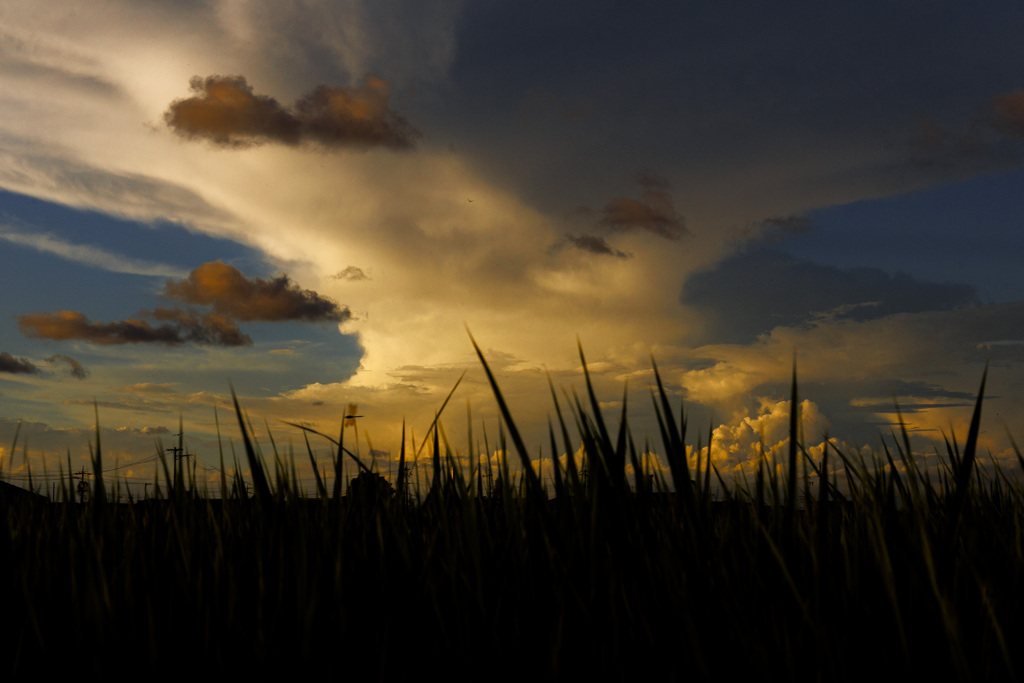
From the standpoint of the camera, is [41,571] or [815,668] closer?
[815,668]

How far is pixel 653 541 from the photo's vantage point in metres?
2.43

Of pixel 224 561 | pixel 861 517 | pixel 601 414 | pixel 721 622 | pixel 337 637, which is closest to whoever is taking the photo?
pixel 721 622

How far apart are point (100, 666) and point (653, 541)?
1790 mm

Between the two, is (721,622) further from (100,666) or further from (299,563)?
(100,666)

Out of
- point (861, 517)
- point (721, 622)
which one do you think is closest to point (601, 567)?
point (721, 622)

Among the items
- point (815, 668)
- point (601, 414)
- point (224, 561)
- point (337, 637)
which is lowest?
point (815, 668)

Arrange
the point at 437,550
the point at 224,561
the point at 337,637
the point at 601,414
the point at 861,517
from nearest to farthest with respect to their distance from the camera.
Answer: the point at 337,637, the point at 601,414, the point at 224,561, the point at 437,550, the point at 861,517

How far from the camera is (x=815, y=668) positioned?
7.05 ft

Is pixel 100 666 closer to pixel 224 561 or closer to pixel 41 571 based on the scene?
pixel 224 561

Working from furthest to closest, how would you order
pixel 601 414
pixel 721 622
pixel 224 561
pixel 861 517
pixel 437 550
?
1. pixel 861 517
2. pixel 437 550
3. pixel 224 561
4. pixel 601 414
5. pixel 721 622

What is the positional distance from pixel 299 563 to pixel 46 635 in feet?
3.60

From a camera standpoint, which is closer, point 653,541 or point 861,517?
point 653,541

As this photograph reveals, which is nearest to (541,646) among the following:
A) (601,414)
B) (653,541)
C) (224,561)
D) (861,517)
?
(653,541)

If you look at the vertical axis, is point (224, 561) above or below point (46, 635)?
above
